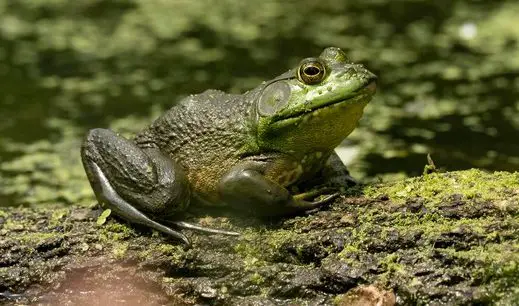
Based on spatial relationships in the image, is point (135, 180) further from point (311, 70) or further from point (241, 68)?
point (241, 68)

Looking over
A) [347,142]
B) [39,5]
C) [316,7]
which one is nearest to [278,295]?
[347,142]

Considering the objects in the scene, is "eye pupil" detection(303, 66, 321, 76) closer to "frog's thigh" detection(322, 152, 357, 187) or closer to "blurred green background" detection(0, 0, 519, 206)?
"frog's thigh" detection(322, 152, 357, 187)

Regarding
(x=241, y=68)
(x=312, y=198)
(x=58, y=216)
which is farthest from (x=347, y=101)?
(x=241, y=68)

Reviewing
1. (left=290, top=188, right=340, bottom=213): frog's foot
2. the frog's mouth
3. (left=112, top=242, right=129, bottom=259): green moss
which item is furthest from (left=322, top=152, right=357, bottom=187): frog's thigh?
(left=112, top=242, right=129, bottom=259): green moss

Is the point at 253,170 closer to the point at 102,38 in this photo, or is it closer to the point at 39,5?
the point at 102,38

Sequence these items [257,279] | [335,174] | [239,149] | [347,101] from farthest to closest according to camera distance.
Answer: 1. [335,174]
2. [239,149]
3. [347,101]
4. [257,279]
